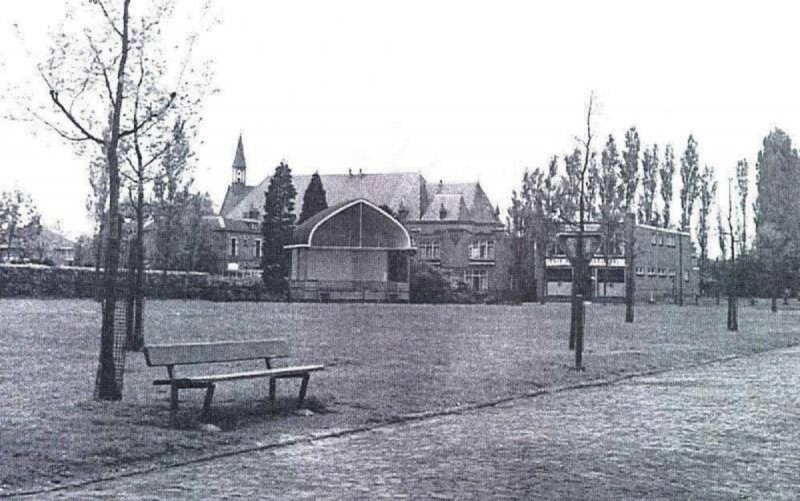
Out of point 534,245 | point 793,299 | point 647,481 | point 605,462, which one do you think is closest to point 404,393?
point 605,462

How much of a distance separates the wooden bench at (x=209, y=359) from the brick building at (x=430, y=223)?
287 ft

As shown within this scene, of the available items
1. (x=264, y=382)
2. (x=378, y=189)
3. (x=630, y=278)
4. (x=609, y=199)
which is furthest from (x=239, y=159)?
(x=264, y=382)

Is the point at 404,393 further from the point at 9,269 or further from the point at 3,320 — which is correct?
the point at 9,269

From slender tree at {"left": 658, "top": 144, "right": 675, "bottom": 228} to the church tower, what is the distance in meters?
66.0

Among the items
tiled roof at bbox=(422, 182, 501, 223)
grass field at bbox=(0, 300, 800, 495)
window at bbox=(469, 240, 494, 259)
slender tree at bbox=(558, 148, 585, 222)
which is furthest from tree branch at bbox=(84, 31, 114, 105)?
tiled roof at bbox=(422, 182, 501, 223)

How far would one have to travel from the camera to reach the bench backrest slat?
11.0 metres

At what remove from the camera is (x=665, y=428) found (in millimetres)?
11961

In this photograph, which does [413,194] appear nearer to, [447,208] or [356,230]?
[447,208]

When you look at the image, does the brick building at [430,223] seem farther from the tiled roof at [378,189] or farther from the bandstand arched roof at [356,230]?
the bandstand arched roof at [356,230]

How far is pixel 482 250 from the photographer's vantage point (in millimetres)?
108812

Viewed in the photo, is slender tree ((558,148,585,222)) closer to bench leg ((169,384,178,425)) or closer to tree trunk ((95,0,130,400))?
tree trunk ((95,0,130,400))

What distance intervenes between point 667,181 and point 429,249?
2958 cm

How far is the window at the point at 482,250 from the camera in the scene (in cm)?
10812

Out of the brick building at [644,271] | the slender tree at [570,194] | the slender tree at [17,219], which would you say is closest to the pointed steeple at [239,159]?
the slender tree at [17,219]
